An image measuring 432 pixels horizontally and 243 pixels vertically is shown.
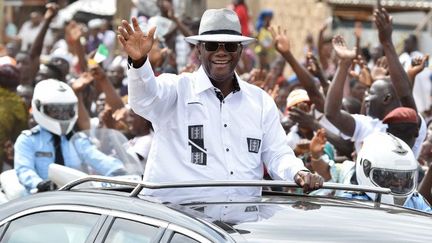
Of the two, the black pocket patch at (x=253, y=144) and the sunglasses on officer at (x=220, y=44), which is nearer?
the black pocket patch at (x=253, y=144)

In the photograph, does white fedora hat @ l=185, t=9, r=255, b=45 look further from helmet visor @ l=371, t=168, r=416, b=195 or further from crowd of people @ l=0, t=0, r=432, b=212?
helmet visor @ l=371, t=168, r=416, b=195

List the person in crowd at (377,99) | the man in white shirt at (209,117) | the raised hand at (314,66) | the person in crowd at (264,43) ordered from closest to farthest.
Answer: the man in white shirt at (209,117), the person in crowd at (377,99), the raised hand at (314,66), the person in crowd at (264,43)

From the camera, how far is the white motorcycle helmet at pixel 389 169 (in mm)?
7953

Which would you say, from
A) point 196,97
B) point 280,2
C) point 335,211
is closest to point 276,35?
point 196,97

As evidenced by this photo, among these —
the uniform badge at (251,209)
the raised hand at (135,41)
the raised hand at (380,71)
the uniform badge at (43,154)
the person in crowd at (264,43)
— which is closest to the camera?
the uniform badge at (251,209)

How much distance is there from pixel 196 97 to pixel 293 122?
14.0 feet

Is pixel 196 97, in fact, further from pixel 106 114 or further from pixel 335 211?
pixel 106 114

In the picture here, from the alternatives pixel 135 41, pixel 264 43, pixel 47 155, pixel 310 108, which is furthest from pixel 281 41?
pixel 264 43

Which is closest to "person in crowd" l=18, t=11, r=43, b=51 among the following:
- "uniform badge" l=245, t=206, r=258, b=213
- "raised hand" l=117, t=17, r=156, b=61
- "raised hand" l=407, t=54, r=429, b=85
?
"raised hand" l=407, t=54, r=429, b=85

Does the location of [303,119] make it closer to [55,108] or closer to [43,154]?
[55,108]

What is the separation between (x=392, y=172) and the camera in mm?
8023

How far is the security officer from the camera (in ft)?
33.1

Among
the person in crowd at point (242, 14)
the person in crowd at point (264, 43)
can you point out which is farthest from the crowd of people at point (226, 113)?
the person in crowd at point (242, 14)

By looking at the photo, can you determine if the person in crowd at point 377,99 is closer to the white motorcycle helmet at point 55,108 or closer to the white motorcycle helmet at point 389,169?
the white motorcycle helmet at point 389,169
